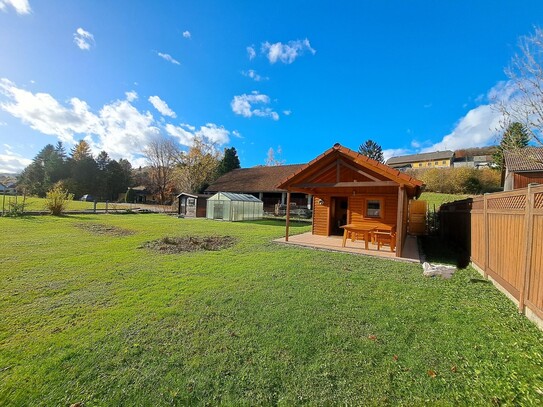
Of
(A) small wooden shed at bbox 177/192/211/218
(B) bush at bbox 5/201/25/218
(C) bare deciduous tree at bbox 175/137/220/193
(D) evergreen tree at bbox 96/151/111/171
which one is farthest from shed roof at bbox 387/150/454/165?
(B) bush at bbox 5/201/25/218

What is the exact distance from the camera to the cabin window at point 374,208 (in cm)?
1010

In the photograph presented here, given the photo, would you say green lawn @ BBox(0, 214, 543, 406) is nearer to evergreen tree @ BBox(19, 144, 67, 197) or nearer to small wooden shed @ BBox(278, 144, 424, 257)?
small wooden shed @ BBox(278, 144, 424, 257)

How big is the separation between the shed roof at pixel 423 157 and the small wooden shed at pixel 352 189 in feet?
204

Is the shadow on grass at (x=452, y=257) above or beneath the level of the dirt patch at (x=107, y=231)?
above

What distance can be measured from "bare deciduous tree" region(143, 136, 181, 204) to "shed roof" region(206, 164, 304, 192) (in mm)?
14209

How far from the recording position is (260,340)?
2988mm

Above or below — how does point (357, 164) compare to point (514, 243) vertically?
above

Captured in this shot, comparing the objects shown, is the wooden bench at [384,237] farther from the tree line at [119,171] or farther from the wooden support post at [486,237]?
the tree line at [119,171]

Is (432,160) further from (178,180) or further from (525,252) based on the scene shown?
(525,252)

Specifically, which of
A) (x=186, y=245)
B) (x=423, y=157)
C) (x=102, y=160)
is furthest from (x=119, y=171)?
(x=423, y=157)

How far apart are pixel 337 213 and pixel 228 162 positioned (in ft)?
100

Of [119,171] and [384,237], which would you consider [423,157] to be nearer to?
[384,237]

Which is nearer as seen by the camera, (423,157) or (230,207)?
(230,207)

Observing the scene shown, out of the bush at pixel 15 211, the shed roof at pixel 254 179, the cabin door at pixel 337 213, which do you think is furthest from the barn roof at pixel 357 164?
the bush at pixel 15 211
